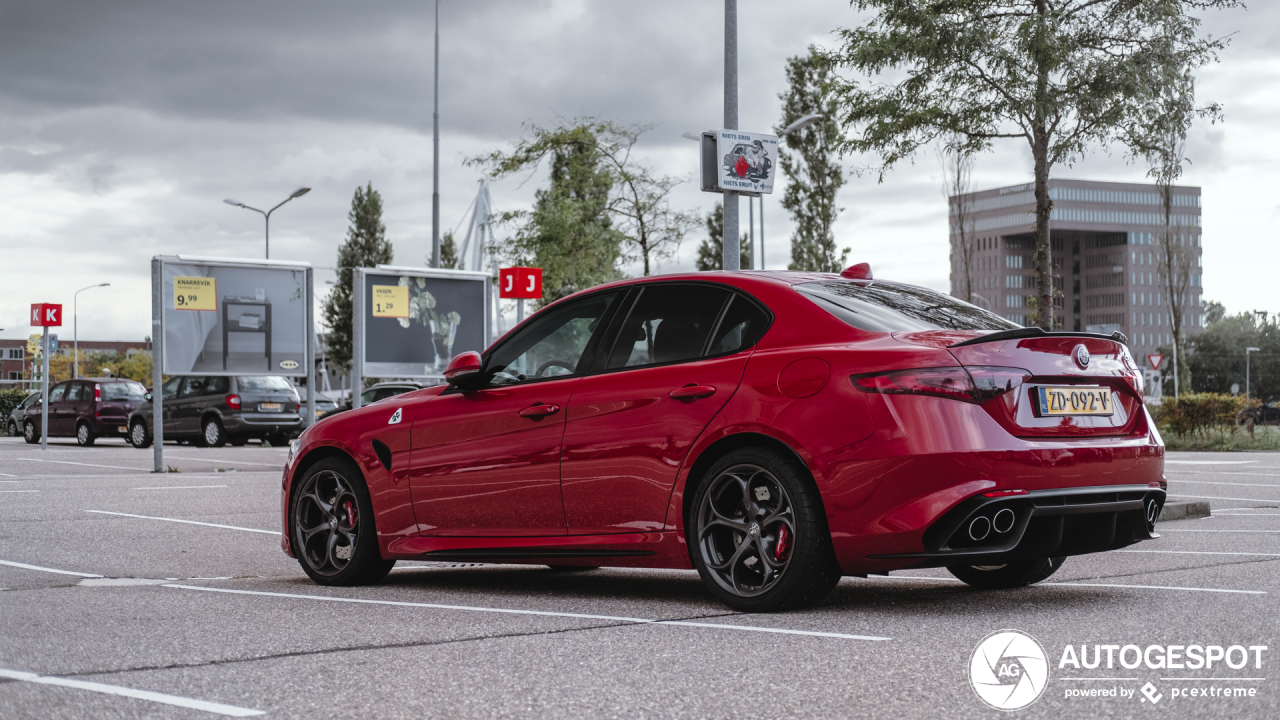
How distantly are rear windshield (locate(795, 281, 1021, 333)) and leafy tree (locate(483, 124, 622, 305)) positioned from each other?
2287 centimetres

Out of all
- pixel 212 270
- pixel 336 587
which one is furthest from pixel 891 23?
pixel 336 587

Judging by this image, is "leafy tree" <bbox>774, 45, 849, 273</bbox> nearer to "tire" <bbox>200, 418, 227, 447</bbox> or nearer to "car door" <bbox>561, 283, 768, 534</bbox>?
"tire" <bbox>200, 418, 227, 447</bbox>

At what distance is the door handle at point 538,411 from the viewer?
20.0 ft

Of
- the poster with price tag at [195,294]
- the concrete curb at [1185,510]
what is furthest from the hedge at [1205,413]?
the poster with price tag at [195,294]

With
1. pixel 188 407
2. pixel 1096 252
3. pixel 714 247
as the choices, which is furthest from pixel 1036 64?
pixel 1096 252

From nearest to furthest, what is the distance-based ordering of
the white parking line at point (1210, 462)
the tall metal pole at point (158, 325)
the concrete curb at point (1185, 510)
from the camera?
the concrete curb at point (1185, 510), the tall metal pole at point (158, 325), the white parking line at point (1210, 462)

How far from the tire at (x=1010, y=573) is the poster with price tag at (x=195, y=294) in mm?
14642

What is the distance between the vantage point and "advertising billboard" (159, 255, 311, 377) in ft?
60.8

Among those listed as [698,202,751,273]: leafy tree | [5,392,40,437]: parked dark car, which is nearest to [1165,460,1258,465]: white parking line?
[5,392,40,437]: parked dark car

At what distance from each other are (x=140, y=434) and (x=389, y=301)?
10188mm

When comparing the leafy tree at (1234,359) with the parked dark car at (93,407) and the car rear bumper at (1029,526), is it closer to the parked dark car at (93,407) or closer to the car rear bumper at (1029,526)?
the parked dark car at (93,407)

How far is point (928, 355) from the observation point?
5066 millimetres

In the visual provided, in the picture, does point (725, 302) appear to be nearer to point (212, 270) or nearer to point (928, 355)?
point (928, 355)

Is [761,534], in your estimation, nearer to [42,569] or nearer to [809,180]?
[42,569]
